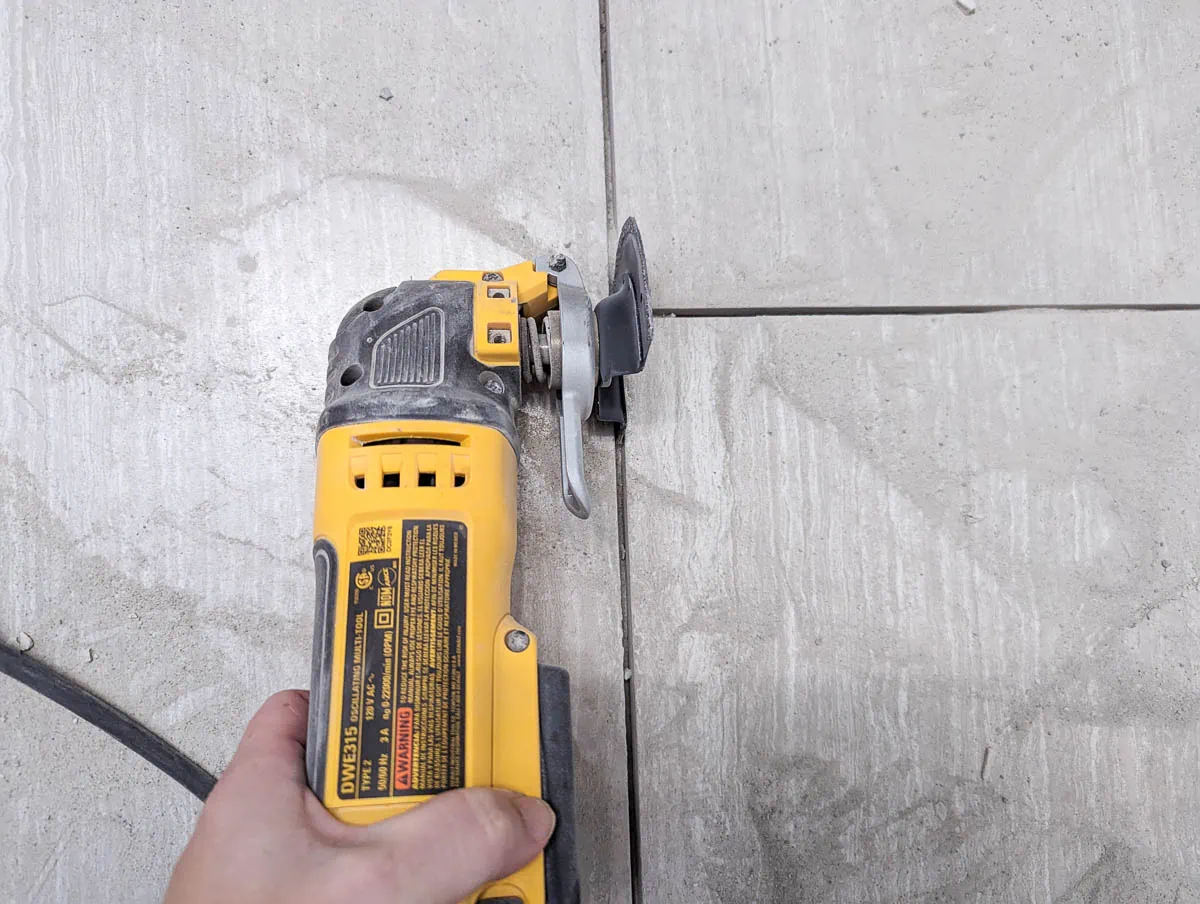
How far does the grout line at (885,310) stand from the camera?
1.11m

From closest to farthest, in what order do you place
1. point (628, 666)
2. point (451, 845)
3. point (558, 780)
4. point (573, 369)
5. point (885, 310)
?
point (451, 845) → point (558, 780) → point (573, 369) → point (628, 666) → point (885, 310)

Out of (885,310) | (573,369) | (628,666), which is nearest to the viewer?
(573,369)

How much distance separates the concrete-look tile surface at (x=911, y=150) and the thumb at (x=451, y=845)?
68 cm

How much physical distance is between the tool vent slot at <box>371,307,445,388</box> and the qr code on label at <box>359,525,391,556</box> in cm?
15

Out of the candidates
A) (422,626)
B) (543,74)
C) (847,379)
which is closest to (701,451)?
(847,379)

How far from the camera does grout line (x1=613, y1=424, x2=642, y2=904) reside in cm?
97

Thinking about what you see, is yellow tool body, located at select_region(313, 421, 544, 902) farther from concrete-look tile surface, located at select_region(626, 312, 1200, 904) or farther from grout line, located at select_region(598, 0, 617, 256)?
grout line, located at select_region(598, 0, 617, 256)

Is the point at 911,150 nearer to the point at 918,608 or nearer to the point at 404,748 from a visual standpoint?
the point at 918,608

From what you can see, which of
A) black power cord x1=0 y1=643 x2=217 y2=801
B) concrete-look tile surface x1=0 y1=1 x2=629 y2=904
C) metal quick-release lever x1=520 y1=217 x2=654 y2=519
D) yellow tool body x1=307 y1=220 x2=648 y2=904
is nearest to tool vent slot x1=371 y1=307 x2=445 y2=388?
yellow tool body x1=307 y1=220 x2=648 y2=904

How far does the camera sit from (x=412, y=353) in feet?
2.73

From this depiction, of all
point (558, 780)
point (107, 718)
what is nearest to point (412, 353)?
point (558, 780)

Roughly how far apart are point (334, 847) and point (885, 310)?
93 cm

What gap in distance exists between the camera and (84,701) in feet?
3.15

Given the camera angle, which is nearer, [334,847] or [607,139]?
[334,847]
